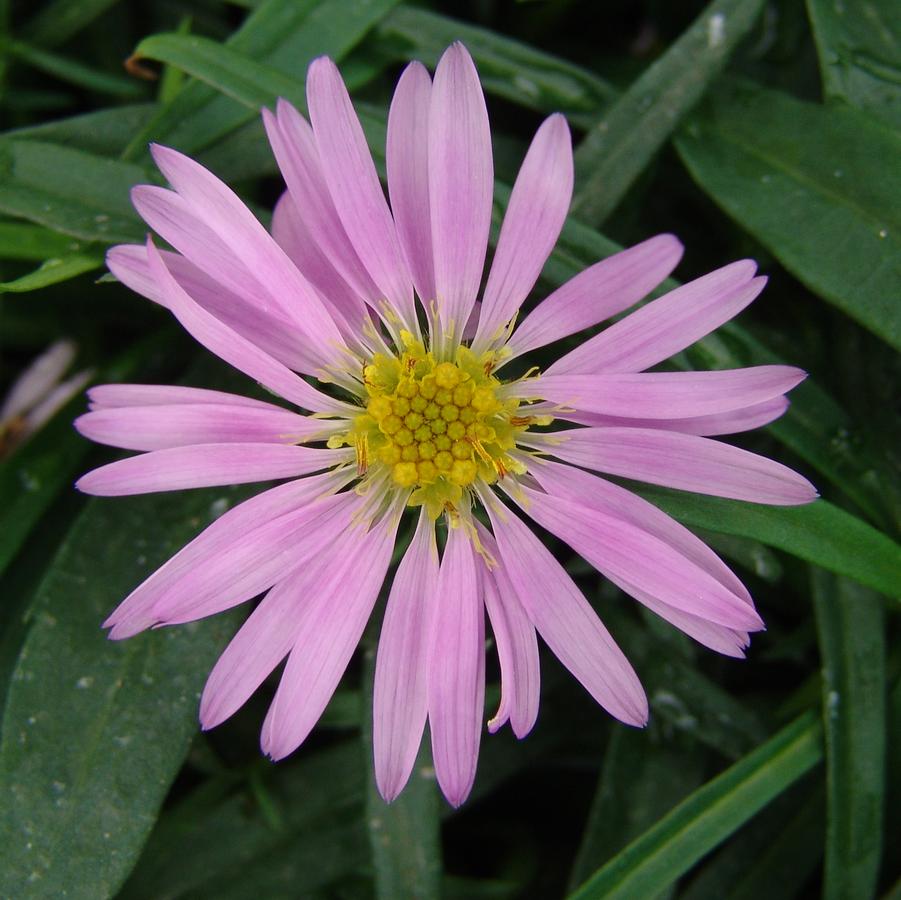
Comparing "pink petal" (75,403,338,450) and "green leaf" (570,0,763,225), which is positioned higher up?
"green leaf" (570,0,763,225)

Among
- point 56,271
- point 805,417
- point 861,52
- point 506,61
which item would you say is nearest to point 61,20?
point 56,271

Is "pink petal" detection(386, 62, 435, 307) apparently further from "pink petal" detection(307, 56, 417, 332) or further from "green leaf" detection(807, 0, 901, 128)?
"green leaf" detection(807, 0, 901, 128)

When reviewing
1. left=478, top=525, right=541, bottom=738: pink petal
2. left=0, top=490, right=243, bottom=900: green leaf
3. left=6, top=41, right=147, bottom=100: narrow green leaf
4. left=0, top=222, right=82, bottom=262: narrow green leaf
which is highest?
left=478, top=525, right=541, bottom=738: pink petal

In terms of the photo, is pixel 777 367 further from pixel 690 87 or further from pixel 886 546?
pixel 690 87

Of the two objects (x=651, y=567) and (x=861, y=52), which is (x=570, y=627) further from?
(x=861, y=52)

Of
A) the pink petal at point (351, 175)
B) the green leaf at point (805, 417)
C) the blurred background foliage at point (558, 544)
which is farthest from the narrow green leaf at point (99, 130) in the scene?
the green leaf at point (805, 417)

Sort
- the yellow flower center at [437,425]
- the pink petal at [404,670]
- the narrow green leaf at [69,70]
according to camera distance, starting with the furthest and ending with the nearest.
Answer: the narrow green leaf at [69,70] < the yellow flower center at [437,425] < the pink petal at [404,670]

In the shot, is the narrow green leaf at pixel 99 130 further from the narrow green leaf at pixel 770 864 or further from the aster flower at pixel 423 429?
the narrow green leaf at pixel 770 864

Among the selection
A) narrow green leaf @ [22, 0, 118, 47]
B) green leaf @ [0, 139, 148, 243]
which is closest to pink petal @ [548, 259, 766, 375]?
green leaf @ [0, 139, 148, 243]
